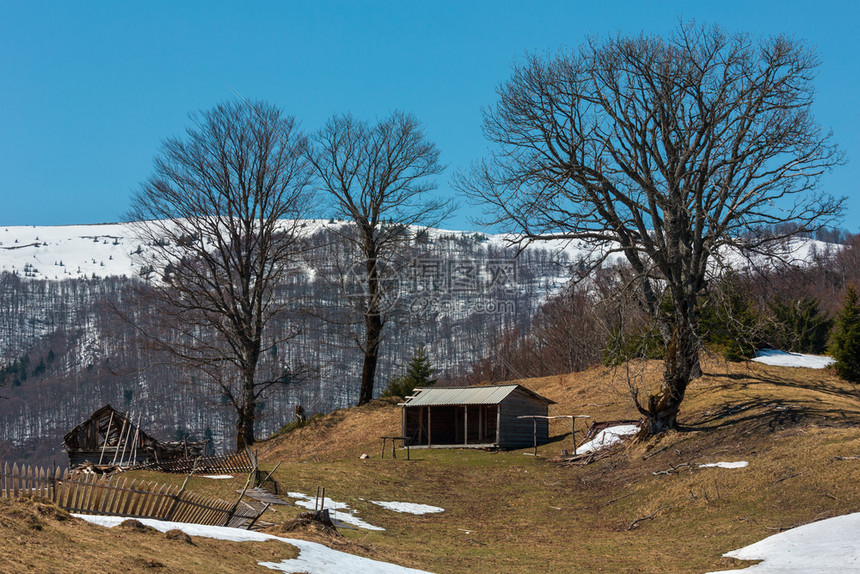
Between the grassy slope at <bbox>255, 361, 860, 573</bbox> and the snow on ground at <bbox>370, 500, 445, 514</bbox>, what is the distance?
19.8 inches

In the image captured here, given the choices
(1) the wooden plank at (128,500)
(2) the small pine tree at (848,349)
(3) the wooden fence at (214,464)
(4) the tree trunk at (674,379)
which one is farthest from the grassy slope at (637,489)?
(1) the wooden plank at (128,500)

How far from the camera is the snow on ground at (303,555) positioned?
9.16m

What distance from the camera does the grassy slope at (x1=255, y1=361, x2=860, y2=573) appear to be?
42.0 ft

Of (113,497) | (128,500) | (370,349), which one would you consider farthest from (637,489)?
(370,349)

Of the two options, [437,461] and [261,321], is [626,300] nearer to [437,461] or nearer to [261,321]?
[437,461]

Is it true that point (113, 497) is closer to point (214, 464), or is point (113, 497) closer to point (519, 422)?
point (214, 464)

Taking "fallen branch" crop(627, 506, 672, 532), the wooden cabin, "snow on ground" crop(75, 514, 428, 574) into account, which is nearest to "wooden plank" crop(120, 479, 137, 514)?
"snow on ground" crop(75, 514, 428, 574)

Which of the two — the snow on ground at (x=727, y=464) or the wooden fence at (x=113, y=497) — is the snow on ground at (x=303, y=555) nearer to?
the wooden fence at (x=113, y=497)

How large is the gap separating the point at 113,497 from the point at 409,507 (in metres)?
9.79

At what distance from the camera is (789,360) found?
33719 millimetres

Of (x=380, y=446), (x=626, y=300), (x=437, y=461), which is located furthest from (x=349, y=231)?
(x=626, y=300)

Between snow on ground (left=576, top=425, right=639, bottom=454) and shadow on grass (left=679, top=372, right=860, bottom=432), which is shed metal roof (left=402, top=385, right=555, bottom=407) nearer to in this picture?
snow on ground (left=576, top=425, right=639, bottom=454)

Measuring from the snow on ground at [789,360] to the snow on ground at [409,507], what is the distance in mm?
21334

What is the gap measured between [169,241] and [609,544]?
24738mm
